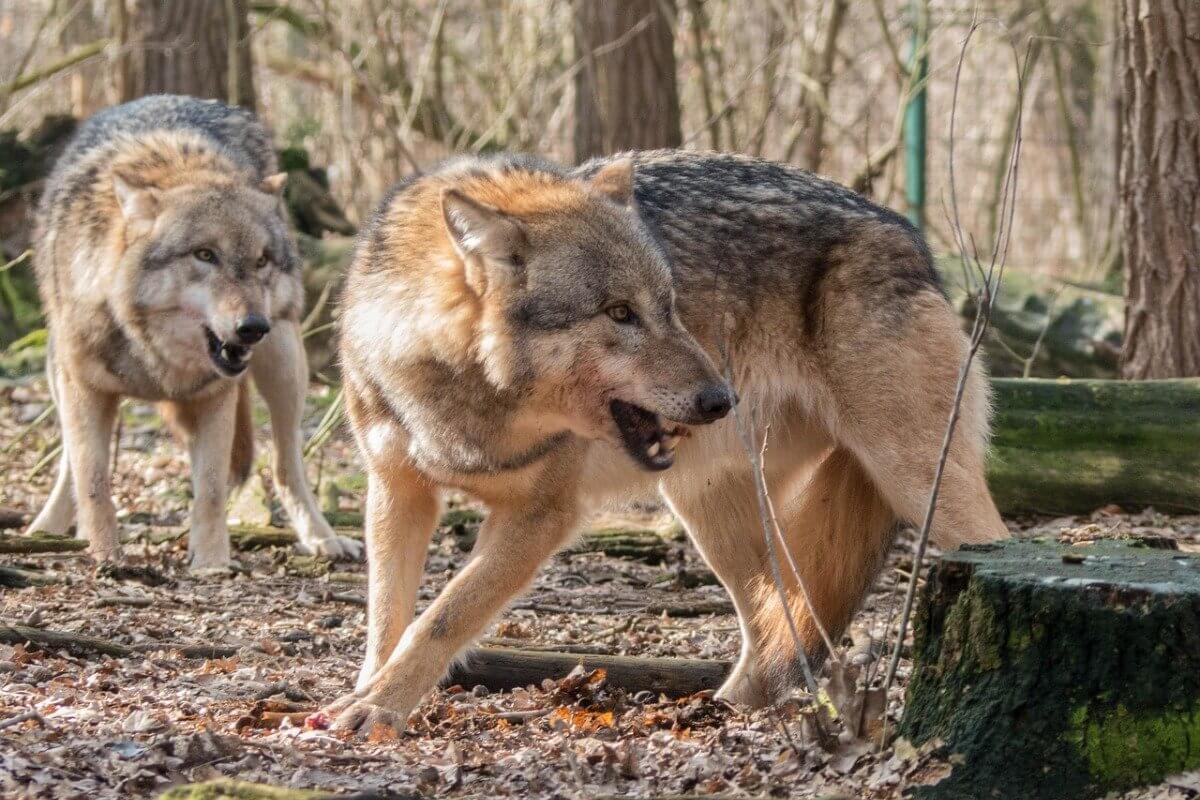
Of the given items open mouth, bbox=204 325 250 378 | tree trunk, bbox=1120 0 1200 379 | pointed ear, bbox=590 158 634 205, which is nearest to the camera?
pointed ear, bbox=590 158 634 205

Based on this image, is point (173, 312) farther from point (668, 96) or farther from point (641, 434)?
point (668, 96)

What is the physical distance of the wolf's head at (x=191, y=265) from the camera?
252 inches

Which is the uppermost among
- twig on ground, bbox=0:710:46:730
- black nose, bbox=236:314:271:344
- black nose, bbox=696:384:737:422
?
black nose, bbox=236:314:271:344

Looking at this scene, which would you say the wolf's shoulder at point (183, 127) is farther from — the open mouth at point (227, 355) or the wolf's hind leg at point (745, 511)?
the wolf's hind leg at point (745, 511)

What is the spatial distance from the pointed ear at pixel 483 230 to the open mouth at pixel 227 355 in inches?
109

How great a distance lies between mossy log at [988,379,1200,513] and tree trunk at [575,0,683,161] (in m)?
3.39

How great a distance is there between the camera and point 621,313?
3936 mm

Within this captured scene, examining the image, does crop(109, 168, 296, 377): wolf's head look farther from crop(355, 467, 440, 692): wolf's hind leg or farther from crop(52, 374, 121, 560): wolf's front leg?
crop(355, 467, 440, 692): wolf's hind leg

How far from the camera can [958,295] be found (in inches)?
365

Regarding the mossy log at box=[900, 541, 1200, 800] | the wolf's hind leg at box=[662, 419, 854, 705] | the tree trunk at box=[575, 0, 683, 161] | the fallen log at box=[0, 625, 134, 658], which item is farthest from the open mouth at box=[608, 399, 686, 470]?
the tree trunk at box=[575, 0, 683, 161]

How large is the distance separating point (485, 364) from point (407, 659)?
0.87 m

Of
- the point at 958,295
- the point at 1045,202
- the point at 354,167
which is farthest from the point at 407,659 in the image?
the point at 1045,202

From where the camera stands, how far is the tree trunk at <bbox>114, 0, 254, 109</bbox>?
32.9 feet

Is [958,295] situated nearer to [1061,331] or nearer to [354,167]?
[1061,331]
